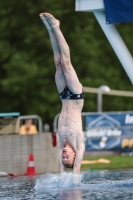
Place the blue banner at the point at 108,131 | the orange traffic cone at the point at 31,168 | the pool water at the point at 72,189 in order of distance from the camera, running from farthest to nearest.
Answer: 1. the blue banner at the point at 108,131
2. the orange traffic cone at the point at 31,168
3. the pool water at the point at 72,189

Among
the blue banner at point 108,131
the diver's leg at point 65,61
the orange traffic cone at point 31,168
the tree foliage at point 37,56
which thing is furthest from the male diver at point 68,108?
the tree foliage at point 37,56

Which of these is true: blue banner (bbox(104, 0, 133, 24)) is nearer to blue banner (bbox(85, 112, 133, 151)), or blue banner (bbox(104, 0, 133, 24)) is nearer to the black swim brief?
the black swim brief

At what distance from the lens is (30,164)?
16234 millimetres

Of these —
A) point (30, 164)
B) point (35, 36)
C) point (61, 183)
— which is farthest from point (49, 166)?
point (35, 36)

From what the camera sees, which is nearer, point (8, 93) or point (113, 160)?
Result: point (113, 160)

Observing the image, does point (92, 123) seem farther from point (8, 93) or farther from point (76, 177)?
point (76, 177)

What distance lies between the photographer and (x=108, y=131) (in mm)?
22984

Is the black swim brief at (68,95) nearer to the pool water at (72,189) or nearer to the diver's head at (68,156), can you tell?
the diver's head at (68,156)

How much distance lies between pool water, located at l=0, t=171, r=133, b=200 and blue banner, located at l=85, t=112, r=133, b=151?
29.0ft

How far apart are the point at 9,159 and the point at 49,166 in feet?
3.83

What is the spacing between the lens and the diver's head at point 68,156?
38.1 feet

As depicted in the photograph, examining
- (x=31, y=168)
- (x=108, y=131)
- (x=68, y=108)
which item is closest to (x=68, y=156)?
(x=68, y=108)

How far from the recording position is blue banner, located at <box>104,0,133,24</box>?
14.8 m

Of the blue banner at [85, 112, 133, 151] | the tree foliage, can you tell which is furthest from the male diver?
the tree foliage
